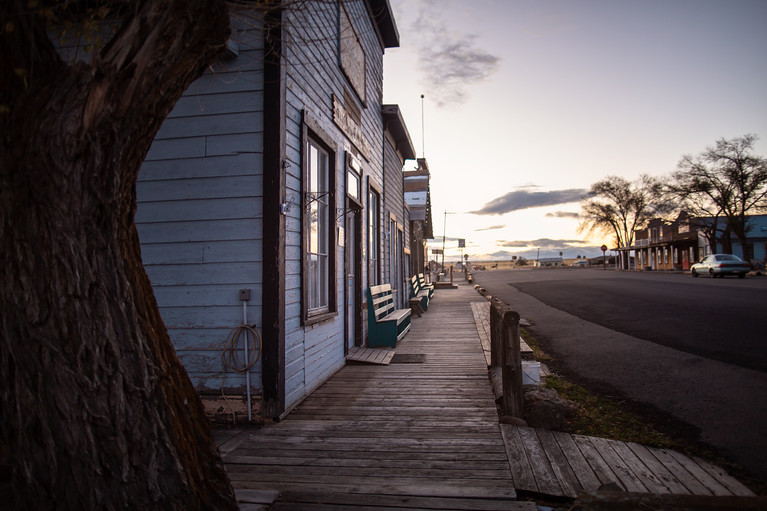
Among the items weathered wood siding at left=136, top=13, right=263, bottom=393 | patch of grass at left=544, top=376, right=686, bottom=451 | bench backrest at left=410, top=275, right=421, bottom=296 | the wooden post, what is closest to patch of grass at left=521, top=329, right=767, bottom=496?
patch of grass at left=544, top=376, right=686, bottom=451

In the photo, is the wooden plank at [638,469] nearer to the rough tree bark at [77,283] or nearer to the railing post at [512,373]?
the railing post at [512,373]

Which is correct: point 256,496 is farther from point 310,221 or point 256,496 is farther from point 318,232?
point 318,232

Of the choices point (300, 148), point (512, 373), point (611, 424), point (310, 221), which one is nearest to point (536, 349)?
point (611, 424)

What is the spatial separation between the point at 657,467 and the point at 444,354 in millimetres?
4208

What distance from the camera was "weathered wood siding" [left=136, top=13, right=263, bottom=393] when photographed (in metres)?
4.39

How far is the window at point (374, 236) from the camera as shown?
8.94 metres

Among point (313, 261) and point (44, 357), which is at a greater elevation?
point (313, 261)

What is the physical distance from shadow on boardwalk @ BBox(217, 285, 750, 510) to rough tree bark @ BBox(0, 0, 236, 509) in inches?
39.8

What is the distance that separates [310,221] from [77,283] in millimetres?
3735

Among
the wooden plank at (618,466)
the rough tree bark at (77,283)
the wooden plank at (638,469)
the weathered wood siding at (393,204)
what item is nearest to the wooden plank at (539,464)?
the wooden plank at (618,466)

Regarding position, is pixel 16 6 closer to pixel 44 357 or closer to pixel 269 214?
pixel 44 357

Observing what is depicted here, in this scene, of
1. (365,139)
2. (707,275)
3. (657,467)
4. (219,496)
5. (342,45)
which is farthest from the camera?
(707,275)

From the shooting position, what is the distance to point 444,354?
7.41 meters

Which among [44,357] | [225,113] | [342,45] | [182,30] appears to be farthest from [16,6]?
[342,45]
